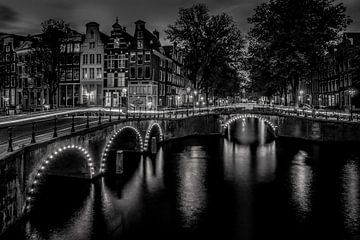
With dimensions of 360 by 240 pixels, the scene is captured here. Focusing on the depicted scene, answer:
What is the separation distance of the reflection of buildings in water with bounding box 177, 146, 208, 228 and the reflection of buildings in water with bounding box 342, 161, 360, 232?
28.3 ft

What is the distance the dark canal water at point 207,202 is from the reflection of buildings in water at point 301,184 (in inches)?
2.7

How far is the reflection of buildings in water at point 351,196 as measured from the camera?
18.9 meters

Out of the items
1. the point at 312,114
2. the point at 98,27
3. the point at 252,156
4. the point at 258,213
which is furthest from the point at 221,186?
the point at 98,27

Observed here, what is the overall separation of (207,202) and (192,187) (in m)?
3.80

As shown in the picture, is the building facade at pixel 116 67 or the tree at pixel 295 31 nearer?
the tree at pixel 295 31

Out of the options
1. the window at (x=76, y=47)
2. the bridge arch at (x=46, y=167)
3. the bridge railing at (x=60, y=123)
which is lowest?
the bridge arch at (x=46, y=167)

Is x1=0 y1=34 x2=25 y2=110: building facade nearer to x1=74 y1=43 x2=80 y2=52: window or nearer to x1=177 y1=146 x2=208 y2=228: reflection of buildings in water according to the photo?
x1=74 y1=43 x2=80 y2=52: window

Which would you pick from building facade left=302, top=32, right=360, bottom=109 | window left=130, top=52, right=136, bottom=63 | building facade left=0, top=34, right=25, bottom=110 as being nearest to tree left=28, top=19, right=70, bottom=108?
window left=130, top=52, right=136, bottom=63

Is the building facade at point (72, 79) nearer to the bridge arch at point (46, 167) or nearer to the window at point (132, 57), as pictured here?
the window at point (132, 57)

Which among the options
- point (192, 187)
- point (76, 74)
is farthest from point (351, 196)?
point (76, 74)

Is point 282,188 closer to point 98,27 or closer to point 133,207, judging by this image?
point 133,207

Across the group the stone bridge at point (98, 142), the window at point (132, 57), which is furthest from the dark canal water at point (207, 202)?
the window at point (132, 57)

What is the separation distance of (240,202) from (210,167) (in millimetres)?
10974

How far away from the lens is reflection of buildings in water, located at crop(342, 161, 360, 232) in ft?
62.1
